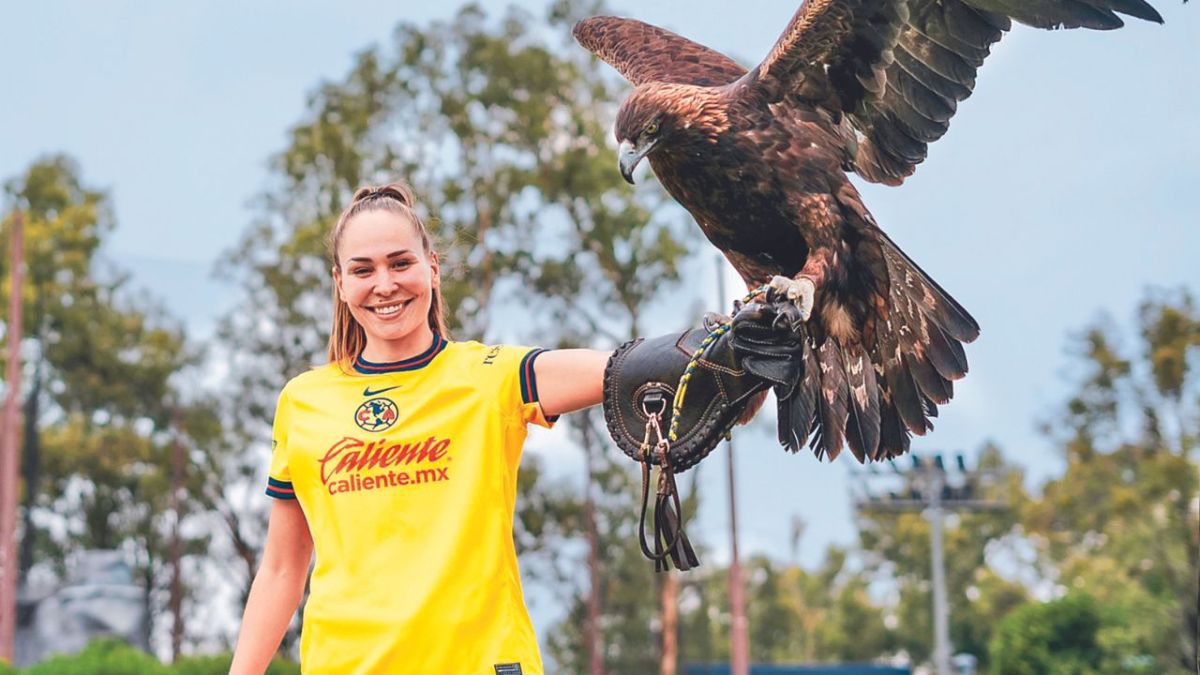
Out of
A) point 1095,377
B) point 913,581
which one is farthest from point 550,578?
point 913,581

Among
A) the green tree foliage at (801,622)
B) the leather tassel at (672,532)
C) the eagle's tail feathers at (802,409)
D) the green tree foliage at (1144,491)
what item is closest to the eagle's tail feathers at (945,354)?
the eagle's tail feathers at (802,409)

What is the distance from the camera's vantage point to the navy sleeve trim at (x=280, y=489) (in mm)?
2244

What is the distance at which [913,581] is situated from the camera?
110 feet

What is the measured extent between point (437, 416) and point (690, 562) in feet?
1.41

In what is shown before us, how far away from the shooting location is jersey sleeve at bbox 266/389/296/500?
7.31 feet

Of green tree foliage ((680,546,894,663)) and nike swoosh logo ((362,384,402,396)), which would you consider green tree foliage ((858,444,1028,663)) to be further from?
nike swoosh logo ((362,384,402,396))

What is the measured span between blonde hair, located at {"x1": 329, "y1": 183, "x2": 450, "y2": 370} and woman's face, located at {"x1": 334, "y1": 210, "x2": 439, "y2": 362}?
0.14 feet

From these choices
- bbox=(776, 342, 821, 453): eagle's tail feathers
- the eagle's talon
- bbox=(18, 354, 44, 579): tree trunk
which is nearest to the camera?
the eagle's talon

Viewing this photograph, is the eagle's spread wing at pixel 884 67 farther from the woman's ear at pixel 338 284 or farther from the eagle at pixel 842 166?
the woman's ear at pixel 338 284

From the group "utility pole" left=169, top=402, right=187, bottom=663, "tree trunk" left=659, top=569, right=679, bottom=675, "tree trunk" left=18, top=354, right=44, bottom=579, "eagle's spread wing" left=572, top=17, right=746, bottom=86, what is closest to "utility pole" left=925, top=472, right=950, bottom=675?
"tree trunk" left=659, top=569, right=679, bottom=675

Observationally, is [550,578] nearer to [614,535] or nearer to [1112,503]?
[614,535]

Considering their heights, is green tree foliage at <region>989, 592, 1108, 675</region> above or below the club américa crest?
below

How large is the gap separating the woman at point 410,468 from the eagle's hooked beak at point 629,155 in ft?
2.04

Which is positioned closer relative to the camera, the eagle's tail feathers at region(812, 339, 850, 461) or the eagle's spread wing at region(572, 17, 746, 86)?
the eagle's tail feathers at region(812, 339, 850, 461)
